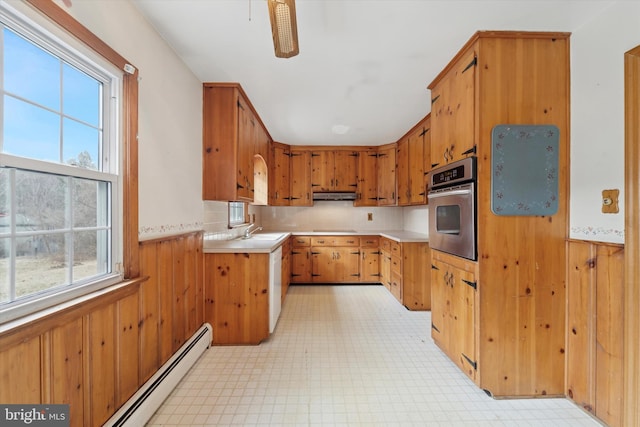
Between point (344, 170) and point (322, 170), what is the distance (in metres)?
0.38

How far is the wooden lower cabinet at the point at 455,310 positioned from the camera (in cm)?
173

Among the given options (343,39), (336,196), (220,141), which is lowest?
(336,196)

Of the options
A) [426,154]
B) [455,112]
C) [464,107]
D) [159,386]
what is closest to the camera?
[159,386]

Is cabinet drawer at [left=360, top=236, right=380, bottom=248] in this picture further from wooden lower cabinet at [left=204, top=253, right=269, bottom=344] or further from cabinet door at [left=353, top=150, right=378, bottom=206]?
wooden lower cabinet at [left=204, top=253, right=269, bottom=344]

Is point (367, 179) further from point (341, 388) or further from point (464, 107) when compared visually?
point (341, 388)

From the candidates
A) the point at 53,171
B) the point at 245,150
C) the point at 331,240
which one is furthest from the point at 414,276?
the point at 53,171

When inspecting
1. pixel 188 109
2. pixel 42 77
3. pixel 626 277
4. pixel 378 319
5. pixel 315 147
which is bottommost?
pixel 378 319

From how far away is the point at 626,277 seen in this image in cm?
133

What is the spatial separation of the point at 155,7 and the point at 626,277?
2963 millimetres

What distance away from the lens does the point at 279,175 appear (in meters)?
4.29

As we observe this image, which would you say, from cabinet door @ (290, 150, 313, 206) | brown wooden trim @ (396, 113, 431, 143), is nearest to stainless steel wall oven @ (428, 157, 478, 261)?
brown wooden trim @ (396, 113, 431, 143)

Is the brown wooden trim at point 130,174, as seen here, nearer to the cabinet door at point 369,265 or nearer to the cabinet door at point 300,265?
the cabinet door at point 300,265

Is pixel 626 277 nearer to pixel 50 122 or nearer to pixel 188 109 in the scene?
pixel 50 122

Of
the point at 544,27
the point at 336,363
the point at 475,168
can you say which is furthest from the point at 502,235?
the point at 336,363
